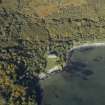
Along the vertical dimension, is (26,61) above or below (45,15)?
below

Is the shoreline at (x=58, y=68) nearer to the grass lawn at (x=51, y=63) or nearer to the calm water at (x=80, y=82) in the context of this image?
the grass lawn at (x=51, y=63)

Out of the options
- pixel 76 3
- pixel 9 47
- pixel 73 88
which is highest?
pixel 76 3

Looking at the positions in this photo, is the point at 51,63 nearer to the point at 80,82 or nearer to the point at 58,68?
the point at 58,68

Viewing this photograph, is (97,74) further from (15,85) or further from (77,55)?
(15,85)

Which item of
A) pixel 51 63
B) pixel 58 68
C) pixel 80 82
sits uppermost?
pixel 51 63

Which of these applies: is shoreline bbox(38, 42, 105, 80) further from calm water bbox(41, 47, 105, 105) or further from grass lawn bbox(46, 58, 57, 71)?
calm water bbox(41, 47, 105, 105)

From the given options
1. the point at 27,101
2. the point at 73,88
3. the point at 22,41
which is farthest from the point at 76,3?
the point at 27,101

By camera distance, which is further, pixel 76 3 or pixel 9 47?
pixel 76 3

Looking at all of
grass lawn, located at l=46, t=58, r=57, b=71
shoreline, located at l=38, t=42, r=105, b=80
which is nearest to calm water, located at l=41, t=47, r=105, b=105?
shoreline, located at l=38, t=42, r=105, b=80

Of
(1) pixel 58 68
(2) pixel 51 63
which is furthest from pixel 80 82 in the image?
(2) pixel 51 63
